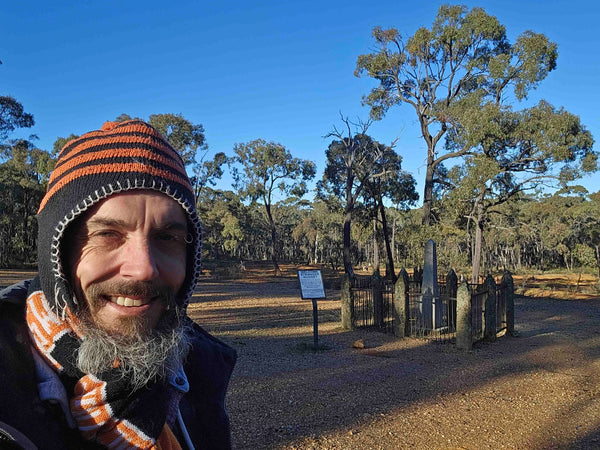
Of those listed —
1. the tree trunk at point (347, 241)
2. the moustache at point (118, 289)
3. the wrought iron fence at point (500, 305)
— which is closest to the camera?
the moustache at point (118, 289)

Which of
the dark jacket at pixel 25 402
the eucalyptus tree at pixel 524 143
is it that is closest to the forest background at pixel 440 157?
the eucalyptus tree at pixel 524 143

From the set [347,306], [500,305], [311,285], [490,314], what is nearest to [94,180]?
[311,285]

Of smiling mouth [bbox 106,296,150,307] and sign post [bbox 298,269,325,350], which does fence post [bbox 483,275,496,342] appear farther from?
smiling mouth [bbox 106,296,150,307]

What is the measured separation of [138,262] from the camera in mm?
1070

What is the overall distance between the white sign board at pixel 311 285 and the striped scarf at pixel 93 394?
27.4 ft

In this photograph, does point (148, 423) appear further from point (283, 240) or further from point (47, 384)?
point (283, 240)

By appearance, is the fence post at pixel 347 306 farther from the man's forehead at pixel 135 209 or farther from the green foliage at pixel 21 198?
the green foliage at pixel 21 198

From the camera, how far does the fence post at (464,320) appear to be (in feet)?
30.1

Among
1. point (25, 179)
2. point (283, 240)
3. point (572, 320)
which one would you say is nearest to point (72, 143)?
point (572, 320)

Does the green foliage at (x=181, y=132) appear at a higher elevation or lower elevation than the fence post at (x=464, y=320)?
higher

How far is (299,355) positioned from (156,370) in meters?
7.96

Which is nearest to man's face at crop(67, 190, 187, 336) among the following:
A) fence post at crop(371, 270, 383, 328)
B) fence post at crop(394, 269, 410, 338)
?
fence post at crop(394, 269, 410, 338)

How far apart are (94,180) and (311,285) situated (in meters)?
8.56

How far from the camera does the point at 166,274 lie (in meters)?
1.14
